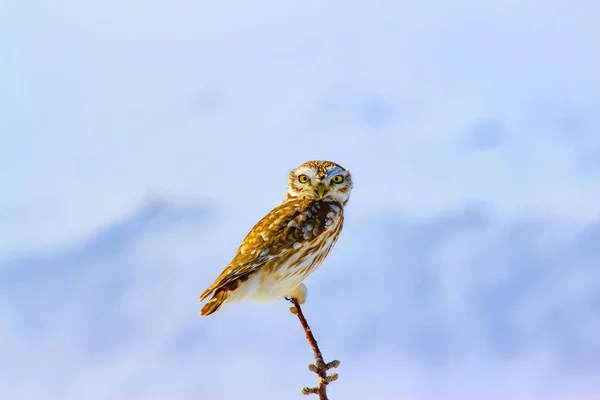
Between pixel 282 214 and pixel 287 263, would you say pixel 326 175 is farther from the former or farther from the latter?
pixel 287 263

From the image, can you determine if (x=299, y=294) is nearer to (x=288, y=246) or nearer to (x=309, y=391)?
(x=288, y=246)

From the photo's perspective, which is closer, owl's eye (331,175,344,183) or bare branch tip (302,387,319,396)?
bare branch tip (302,387,319,396)

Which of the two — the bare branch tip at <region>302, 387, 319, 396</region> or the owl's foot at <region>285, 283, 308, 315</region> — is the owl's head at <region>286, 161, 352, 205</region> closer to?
the owl's foot at <region>285, 283, 308, 315</region>

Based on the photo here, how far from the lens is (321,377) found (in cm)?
456

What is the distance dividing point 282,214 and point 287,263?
1.28 ft

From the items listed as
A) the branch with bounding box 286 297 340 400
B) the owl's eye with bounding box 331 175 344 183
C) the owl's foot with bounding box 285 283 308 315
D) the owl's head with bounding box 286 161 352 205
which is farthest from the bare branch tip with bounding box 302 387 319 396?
the owl's eye with bounding box 331 175 344 183

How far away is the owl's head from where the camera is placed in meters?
5.21

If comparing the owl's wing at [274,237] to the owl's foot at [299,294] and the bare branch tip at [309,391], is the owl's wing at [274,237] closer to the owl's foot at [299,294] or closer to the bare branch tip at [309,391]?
the owl's foot at [299,294]

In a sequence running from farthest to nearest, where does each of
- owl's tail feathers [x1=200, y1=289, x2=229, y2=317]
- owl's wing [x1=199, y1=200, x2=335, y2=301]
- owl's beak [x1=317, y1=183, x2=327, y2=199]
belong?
owl's beak [x1=317, y1=183, x2=327, y2=199] → owl's wing [x1=199, y1=200, x2=335, y2=301] → owl's tail feathers [x1=200, y1=289, x2=229, y2=317]

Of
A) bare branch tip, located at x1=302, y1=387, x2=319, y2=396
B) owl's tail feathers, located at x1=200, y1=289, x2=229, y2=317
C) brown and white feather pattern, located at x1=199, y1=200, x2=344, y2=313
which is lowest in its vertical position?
bare branch tip, located at x1=302, y1=387, x2=319, y2=396

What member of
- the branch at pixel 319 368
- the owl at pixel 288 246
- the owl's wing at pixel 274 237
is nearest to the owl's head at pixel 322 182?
the owl at pixel 288 246

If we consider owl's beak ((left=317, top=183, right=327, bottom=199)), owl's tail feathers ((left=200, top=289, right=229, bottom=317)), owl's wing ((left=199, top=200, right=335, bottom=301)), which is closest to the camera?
owl's tail feathers ((left=200, top=289, right=229, bottom=317))

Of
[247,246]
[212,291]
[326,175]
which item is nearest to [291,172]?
[326,175]

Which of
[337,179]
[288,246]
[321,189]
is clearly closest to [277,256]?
[288,246]
